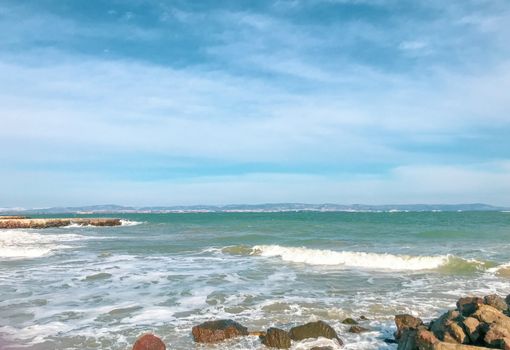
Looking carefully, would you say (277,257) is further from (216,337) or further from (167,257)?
(216,337)

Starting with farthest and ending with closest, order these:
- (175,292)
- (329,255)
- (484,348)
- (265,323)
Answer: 1. (329,255)
2. (175,292)
3. (265,323)
4. (484,348)

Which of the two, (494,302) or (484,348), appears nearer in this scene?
(484,348)

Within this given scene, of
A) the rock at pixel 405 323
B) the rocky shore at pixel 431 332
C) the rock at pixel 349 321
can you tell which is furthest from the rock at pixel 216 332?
the rock at pixel 405 323

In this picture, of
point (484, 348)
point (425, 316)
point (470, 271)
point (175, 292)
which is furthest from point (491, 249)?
point (484, 348)

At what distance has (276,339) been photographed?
9.62 metres

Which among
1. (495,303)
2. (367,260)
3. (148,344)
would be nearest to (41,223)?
(367,260)

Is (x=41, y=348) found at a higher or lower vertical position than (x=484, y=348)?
→ lower

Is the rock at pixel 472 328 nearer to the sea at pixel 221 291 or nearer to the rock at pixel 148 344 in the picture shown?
the sea at pixel 221 291

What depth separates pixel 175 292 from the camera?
15.8 meters

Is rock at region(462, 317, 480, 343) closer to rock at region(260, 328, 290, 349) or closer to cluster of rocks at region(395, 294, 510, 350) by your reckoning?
cluster of rocks at region(395, 294, 510, 350)

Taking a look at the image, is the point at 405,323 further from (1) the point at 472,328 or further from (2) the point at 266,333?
(2) the point at 266,333

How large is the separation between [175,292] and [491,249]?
2124 centimetres

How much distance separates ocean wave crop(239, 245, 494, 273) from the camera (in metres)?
21.5

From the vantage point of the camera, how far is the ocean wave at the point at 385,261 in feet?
70.6
